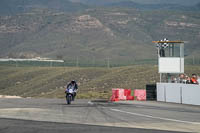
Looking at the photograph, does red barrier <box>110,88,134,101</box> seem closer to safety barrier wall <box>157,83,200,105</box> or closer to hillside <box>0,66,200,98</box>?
safety barrier wall <box>157,83,200,105</box>

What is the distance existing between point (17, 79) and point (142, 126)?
2695 inches

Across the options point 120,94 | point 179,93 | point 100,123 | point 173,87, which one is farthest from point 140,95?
point 100,123

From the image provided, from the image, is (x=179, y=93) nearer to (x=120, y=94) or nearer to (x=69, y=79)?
(x=120, y=94)

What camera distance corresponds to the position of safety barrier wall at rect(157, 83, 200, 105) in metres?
27.0

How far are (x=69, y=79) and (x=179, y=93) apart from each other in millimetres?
45157

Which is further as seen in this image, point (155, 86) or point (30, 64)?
point (30, 64)

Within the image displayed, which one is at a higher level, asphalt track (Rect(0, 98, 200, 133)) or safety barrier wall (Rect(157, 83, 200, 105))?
safety barrier wall (Rect(157, 83, 200, 105))

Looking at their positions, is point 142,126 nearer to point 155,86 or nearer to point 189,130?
point 189,130

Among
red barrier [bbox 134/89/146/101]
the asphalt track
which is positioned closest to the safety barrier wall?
red barrier [bbox 134/89/146/101]

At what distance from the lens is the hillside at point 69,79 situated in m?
61.6

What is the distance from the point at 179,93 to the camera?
28781mm

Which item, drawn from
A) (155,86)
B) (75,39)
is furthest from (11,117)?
(75,39)

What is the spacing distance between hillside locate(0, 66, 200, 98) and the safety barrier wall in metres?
23.7

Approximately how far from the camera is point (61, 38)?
7372 inches
